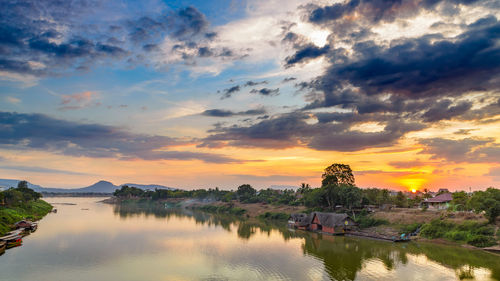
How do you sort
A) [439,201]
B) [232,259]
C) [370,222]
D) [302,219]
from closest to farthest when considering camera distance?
[232,259] < [370,222] < [302,219] < [439,201]

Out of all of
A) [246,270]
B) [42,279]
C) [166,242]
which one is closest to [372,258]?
[246,270]

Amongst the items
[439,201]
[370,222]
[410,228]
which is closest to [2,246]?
[370,222]

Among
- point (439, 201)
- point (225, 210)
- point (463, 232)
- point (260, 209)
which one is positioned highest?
point (439, 201)

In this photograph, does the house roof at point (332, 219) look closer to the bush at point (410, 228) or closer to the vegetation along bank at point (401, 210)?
the vegetation along bank at point (401, 210)

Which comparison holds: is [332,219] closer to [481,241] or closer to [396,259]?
[396,259]

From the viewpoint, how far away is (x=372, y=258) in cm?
4166

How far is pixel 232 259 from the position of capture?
Answer: 3956 cm

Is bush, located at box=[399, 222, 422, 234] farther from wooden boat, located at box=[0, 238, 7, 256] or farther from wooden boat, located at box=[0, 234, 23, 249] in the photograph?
wooden boat, located at box=[0, 234, 23, 249]

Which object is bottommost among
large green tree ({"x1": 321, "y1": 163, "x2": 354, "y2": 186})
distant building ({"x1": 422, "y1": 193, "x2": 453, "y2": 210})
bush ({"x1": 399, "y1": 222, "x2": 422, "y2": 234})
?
bush ({"x1": 399, "y1": 222, "x2": 422, "y2": 234})

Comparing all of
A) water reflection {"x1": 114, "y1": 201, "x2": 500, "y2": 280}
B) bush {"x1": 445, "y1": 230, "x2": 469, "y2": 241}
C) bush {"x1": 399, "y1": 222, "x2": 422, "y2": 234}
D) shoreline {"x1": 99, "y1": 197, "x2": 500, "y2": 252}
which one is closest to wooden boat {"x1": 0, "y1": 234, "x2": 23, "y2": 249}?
water reflection {"x1": 114, "y1": 201, "x2": 500, "y2": 280}

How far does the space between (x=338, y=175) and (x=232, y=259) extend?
5240 centimetres

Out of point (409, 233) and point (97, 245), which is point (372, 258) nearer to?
point (409, 233)

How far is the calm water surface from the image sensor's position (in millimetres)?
32375

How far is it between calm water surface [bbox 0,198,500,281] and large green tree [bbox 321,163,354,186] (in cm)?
2727
